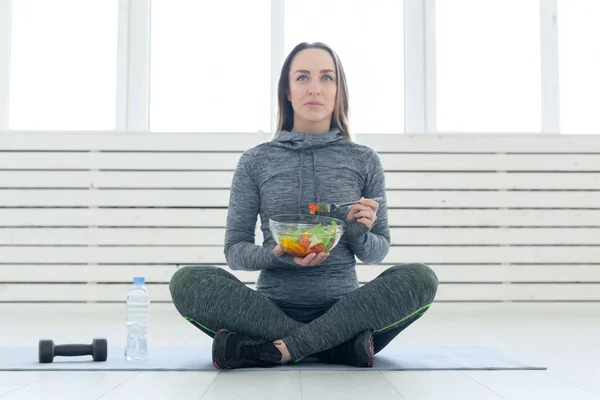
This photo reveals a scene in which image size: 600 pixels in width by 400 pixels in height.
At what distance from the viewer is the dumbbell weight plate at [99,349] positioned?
5.79 ft

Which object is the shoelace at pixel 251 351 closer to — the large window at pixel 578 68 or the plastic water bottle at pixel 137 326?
the plastic water bottle at pixel 137 326

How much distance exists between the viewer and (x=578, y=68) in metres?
3.83

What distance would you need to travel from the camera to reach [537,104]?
149 inches

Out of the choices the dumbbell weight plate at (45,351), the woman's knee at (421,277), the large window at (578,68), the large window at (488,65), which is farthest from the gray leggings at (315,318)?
the large window at (578,68)

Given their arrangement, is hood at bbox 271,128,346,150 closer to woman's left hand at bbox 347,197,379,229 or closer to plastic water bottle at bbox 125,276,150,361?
woman's left hand at bbox 347,197,379,229

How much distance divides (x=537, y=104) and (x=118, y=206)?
2.52m

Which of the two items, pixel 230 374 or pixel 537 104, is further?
pixel 537 104

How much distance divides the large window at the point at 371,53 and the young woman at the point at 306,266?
1.83 m

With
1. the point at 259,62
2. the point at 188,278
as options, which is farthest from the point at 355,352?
the point at 259,62

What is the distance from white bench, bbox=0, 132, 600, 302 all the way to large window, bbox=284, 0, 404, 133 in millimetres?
259

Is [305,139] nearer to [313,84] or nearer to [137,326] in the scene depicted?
[313,84]

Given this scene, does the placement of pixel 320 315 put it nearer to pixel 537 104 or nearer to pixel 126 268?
pixel 126 268

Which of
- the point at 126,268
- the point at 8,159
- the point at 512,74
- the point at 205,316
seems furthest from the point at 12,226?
the point at 512,74

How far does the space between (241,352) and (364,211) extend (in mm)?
476
